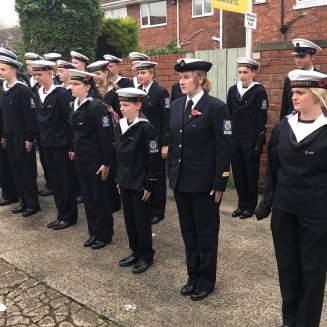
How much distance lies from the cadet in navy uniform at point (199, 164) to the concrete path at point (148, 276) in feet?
0.84

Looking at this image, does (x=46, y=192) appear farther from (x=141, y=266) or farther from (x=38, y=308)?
(x=38, y=308)

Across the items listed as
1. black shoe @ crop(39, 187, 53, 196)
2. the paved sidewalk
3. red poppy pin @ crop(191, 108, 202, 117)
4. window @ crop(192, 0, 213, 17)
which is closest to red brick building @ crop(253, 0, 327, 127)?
window @ crop(192, 0, 213, 17)

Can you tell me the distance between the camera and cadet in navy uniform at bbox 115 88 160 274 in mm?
4082

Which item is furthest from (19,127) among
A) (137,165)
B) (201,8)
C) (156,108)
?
(201,8)

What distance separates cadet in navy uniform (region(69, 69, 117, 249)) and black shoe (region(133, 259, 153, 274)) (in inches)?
29.3

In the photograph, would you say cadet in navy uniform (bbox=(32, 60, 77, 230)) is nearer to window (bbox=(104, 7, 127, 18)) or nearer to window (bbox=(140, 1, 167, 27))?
window (bbox=(140, 1, 167, 27))

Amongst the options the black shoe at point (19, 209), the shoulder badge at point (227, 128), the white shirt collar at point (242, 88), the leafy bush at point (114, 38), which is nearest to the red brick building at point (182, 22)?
the leafy bush at point (114, 38)

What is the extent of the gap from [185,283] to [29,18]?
7.85 m

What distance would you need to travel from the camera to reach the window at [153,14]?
2089cm

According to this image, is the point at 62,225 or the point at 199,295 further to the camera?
the point at 62,225

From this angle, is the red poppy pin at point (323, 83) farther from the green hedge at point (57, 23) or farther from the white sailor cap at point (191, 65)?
the green hedge at point (57, 23)

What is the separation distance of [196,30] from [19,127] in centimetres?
1538

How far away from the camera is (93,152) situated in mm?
4770

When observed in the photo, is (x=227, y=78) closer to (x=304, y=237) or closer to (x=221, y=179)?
(x=221, y=179)
